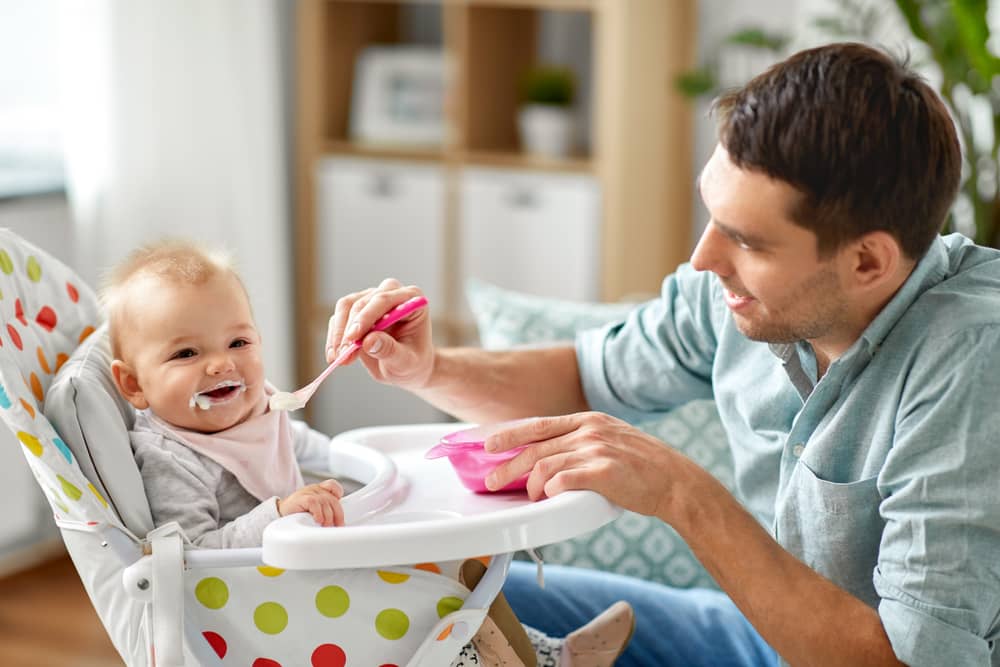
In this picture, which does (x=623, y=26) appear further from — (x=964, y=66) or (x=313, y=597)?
(x=313, y=597)

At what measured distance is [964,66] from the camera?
253 centimetres

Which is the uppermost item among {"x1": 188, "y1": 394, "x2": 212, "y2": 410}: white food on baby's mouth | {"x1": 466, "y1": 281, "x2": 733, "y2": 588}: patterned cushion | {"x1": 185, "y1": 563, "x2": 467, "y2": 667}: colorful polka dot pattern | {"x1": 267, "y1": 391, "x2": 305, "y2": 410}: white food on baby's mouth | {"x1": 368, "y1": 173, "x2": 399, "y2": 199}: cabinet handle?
{"x1": 267, "y1": 391, "x2": 305, "y2": 410}: white food on baby's mouth

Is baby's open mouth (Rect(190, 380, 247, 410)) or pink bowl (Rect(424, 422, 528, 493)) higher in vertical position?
baby's open mouth (Rect(190, 380, 247, 410))

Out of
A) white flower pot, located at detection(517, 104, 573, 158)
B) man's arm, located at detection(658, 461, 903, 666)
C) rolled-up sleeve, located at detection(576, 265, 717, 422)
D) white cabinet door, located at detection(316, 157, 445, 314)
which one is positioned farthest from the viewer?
white cabinet door, located at detection(316, 157, 445, 314)

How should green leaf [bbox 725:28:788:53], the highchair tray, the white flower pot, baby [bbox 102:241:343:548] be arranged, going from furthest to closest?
the white flower pot, green leaf [bbox 725:28:788:53], baby [bbox 102:241:343:548], the highchair tray

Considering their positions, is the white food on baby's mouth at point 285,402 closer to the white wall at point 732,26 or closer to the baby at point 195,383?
the baby at point 195,383

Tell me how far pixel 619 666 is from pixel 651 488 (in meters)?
0.49

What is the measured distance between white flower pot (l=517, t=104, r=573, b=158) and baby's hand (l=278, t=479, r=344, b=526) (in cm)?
228

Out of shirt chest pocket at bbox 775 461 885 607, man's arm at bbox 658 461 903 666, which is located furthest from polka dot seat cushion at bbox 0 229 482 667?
shirt chest pocket at bbox 775 461 885 607

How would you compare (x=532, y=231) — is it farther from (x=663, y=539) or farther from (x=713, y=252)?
(x=713, y=252)

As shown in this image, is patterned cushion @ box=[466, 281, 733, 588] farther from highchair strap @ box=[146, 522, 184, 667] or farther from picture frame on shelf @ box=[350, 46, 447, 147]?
picture frame on shelf @ box=[350, 46, 447, 147]

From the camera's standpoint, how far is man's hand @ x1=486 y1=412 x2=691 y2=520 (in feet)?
3.99

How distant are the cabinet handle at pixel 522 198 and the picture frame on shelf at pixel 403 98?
1.00 ft

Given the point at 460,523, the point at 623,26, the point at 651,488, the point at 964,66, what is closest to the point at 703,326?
the point at 651,488
